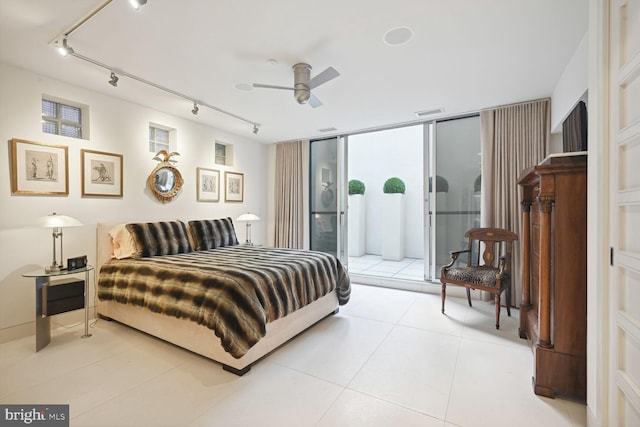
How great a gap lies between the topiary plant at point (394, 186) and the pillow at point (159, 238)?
5.04 metres

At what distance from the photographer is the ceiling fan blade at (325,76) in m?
2.47

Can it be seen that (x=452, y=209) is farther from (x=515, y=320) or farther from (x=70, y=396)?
(x=70, y=396)

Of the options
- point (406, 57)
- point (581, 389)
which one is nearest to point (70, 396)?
point (581, 389)

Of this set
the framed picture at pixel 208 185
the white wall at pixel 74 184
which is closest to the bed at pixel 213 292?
the white wall at pixel 74 184

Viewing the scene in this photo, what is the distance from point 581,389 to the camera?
185cm

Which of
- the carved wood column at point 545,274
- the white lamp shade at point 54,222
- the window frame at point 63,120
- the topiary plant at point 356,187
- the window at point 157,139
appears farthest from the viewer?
the topiary plant at point 356,187

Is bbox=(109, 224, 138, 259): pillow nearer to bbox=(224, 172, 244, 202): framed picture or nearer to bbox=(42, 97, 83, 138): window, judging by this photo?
bbox=(42, 97, 83, 138): window

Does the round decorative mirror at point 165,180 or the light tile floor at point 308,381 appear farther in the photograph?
the round decorative mirror at point 165,180

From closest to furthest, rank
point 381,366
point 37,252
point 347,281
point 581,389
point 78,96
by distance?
point 581,389, point 381,366, point 37,252, point 78,96, point 347,281

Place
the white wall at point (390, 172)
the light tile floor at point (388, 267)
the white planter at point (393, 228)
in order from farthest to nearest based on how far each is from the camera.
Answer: the white wall at point (390, 172)
the white planter at point (393, 228)
the light tile floor at point (388, 267)

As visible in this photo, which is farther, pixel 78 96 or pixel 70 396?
pixel 78 96

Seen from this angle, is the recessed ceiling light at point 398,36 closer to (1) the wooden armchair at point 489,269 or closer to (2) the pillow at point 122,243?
(1) the wooden armchair at point 489,269

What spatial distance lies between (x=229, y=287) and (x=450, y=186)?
365cm

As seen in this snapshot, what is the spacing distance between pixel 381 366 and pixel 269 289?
1.14 meters
